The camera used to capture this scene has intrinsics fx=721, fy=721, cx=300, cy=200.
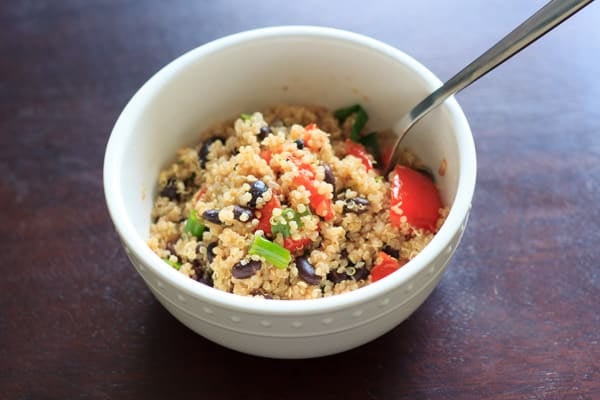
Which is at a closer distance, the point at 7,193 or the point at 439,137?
the point at 439,137

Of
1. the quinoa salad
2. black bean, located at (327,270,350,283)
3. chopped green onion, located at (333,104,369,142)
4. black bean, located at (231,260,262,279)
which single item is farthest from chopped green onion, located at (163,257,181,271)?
chopped green onion, located at (333,104,369,142)

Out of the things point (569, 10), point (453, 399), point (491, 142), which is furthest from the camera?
point (491, 142)

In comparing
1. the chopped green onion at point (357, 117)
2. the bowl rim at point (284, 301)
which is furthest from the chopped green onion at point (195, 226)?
the chopped green onion at point (357, 117)

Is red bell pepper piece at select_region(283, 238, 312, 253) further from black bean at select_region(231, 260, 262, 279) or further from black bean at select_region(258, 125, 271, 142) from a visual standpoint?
black bean at select_region(258, 125, 271, 142)

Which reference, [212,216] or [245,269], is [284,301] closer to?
[245,269]

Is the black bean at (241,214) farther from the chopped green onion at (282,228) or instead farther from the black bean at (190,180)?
the black bean at (190,180)

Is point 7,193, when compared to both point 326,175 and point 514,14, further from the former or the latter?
point 514,14

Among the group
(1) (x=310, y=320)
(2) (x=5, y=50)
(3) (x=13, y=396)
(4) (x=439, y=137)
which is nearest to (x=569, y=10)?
(4) (x=439, y=137)
